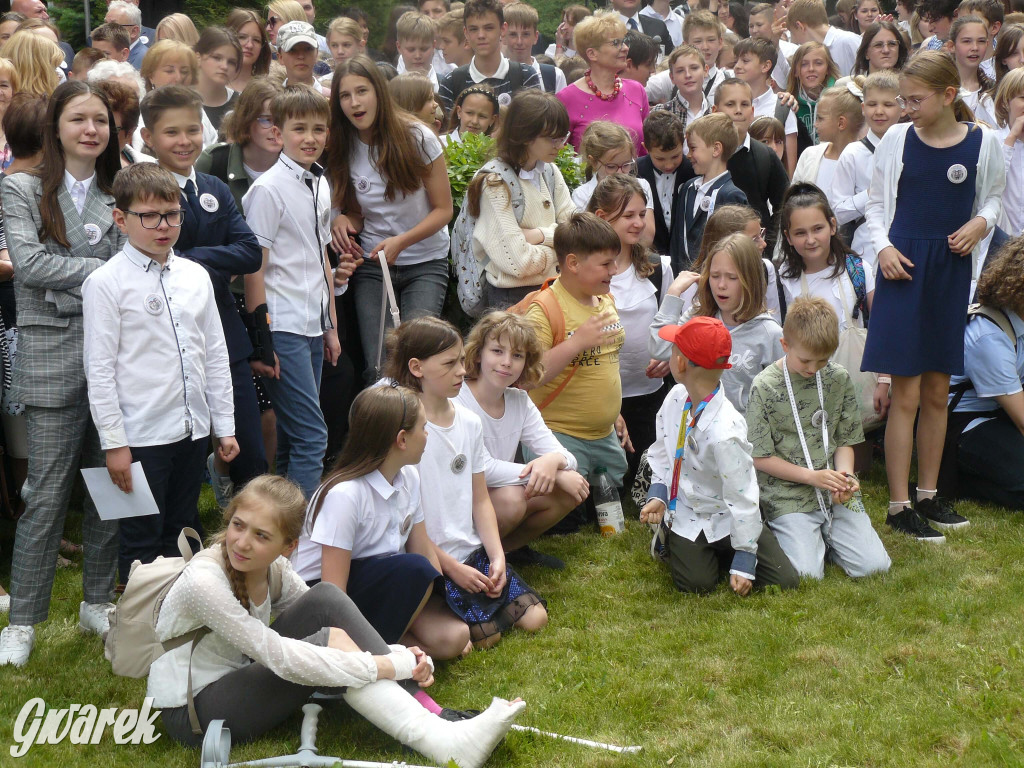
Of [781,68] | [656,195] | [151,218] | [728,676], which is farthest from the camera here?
[781,68]

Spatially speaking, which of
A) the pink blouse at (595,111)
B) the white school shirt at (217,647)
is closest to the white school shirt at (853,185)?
the pink blouse at (595,111)

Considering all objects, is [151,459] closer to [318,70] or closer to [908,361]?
[908,361]

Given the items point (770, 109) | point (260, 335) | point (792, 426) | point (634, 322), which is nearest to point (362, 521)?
point (260, 335)

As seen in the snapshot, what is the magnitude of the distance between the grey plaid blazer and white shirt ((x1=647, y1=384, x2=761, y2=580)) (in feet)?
8.17

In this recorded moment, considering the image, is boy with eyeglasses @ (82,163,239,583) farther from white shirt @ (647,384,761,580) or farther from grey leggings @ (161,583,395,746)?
white shirt @ (647,384,761,580)

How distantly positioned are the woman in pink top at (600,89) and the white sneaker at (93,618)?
4.60 metres

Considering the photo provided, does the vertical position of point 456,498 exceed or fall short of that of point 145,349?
it falls short

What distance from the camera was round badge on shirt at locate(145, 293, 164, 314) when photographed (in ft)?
14.1

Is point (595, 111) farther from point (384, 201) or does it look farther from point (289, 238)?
point (289, 238)

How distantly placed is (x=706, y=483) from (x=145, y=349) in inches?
95.3

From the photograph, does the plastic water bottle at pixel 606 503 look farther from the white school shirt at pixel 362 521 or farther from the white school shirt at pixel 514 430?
the white school shirt at pixel 362 521

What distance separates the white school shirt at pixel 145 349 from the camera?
13.8ft

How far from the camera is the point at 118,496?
428 centimetres

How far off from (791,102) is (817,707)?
20.2ft
